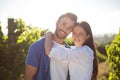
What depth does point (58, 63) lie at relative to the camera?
416 centimetres

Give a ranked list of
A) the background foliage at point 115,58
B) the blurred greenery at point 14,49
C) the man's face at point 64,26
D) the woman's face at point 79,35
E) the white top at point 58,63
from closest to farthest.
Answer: the white top at point 58,63
the woman's face at point 79,35
the man's face at point 64,26
the blurred greenery at point 14,49
the background foliage at point 115,58

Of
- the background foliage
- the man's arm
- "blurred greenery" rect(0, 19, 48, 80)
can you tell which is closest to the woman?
the man's arm

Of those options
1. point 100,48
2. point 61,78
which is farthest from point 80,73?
point 100,48

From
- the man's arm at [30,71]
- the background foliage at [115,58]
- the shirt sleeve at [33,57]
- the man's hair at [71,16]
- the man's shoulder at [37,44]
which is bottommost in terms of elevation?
the background foliage at [115,58]

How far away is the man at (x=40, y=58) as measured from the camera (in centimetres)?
409

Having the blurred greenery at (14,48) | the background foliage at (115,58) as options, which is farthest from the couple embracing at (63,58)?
the background foliage at (115,58)

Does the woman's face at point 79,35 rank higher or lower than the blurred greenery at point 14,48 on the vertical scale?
higher

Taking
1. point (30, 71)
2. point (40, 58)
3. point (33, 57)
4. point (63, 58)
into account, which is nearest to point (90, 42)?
point (63, 58)

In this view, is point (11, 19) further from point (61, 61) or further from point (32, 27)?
point (61, 61)

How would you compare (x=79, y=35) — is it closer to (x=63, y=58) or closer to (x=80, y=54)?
(x=80, y=54)

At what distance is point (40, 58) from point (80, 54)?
0.61 meters

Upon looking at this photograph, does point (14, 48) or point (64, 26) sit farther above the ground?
point (64, 26)

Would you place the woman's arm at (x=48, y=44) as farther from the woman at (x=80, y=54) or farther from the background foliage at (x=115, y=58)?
the background foliage at (x=115, y=58)

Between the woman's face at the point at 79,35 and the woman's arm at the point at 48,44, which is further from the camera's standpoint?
the woman's face at the point at 79,35
